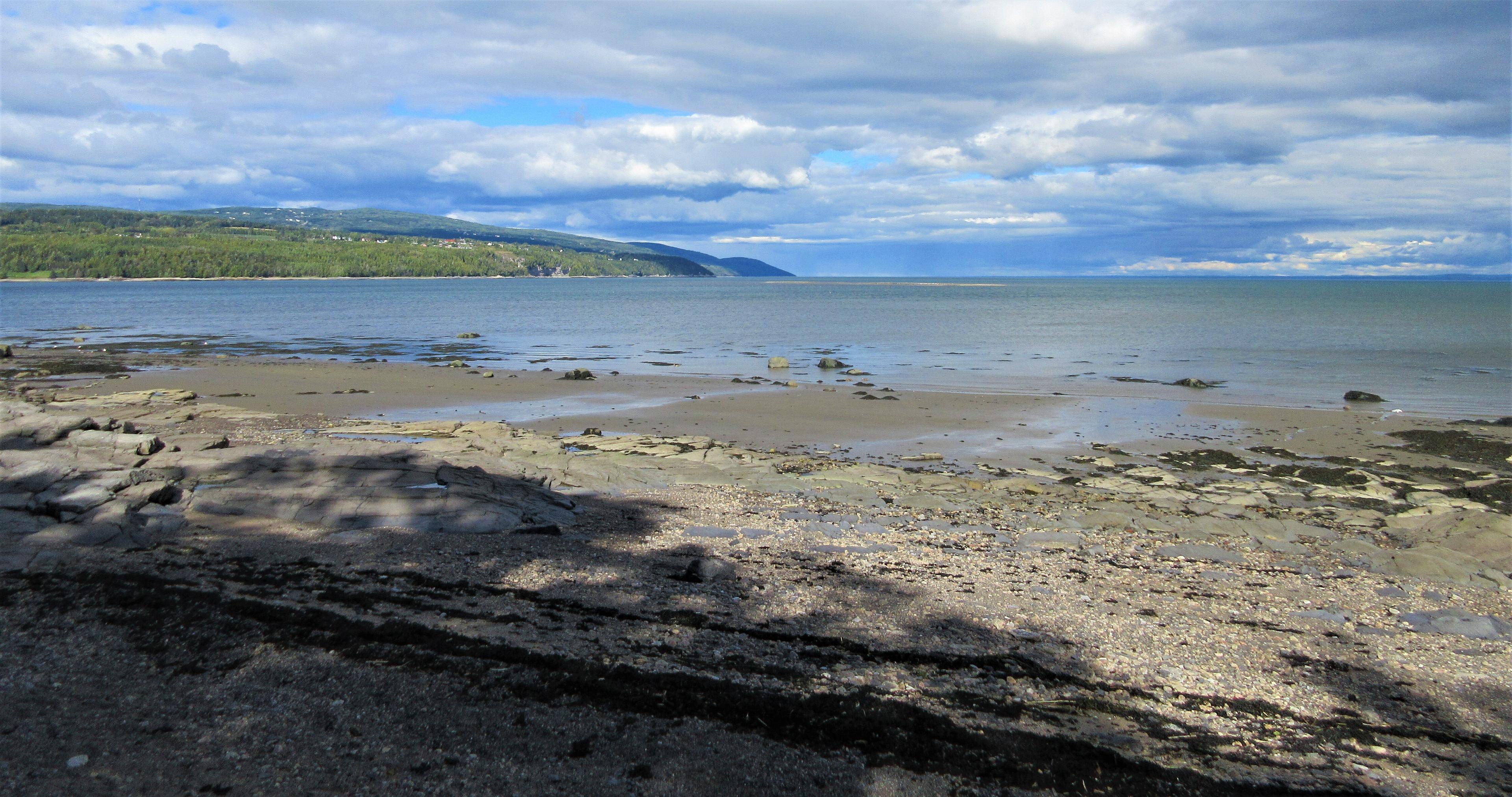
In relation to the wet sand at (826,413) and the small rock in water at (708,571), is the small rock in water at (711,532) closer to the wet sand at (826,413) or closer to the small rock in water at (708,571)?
the small rock in water at (708,571)

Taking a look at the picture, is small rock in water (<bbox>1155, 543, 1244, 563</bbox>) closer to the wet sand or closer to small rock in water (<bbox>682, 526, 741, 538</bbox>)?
the wet sand

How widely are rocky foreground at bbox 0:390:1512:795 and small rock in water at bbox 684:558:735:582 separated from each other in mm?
38

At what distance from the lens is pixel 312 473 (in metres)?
13.1

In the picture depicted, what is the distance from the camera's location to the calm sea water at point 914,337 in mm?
34156

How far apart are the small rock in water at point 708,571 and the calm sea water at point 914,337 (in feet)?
73.3

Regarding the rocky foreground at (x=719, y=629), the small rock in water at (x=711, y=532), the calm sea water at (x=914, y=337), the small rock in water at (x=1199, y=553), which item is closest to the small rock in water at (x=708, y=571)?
the rocky foreground at (x=719, y=629)

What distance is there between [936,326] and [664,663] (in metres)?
60.8

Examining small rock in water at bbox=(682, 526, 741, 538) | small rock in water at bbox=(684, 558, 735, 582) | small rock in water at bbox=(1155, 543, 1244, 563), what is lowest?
small rock in water at bbox=(682, 526, 741, 538)

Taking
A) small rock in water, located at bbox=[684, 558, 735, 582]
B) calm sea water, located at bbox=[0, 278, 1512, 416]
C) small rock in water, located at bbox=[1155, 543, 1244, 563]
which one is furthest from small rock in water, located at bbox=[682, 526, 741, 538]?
calm sea water, located at bbox=[0, 278, 1512, 416]

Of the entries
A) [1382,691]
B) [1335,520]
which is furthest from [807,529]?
[1335,520]

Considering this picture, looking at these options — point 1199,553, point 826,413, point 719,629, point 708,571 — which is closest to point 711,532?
point 708,571

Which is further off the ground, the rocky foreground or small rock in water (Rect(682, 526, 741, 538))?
the rocky foreground

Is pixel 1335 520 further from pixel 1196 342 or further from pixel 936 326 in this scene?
pixel 936 326

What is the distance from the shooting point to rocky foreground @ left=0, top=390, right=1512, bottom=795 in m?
6.27
